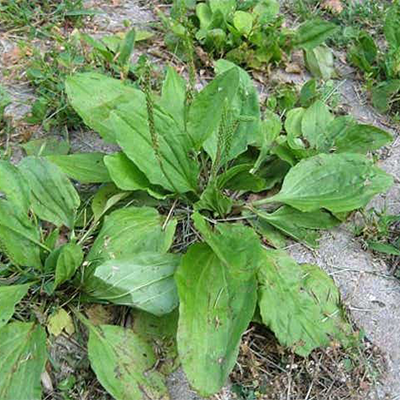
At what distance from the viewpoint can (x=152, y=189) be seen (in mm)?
2217

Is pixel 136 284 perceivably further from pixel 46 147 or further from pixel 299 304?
pixel 46 147

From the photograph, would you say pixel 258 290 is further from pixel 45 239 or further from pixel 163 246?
pixel 45 239

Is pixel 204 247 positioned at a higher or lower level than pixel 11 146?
lower

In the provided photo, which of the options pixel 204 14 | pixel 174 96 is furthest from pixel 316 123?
pixel 204 14

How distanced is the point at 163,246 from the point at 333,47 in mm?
1576

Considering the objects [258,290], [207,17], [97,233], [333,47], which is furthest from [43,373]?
[333,47]

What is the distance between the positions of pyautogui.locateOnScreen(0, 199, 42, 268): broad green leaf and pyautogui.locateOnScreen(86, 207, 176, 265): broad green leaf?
176 mm

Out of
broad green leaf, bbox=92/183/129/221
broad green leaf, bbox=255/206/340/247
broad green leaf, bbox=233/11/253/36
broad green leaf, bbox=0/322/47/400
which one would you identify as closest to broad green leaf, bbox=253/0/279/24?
broad green leaf, bbox=233/11/253/36

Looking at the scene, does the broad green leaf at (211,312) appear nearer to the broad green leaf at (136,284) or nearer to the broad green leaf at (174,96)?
the broad green leaf at (136,284)

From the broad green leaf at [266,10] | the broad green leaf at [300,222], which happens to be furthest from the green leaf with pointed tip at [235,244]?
the broad green leaf at [266,10]

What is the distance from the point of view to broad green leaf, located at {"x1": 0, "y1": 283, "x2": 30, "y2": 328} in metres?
1.88

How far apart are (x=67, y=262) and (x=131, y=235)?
0.24m

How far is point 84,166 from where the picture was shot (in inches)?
88.5

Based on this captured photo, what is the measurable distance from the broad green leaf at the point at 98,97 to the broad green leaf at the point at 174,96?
0.30ft
